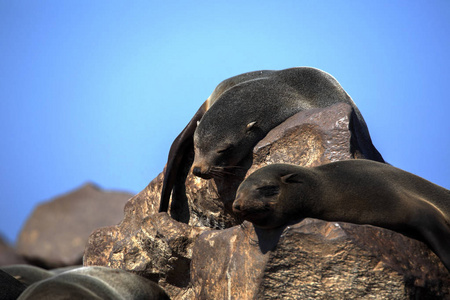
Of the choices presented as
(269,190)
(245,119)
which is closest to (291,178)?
(269,190)

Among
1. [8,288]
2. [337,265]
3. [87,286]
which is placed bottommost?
[8,288]

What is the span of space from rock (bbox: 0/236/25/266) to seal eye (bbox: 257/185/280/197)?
10.9 metres

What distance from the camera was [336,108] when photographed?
5.21 metres

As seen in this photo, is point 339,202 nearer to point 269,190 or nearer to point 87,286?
point 269,190

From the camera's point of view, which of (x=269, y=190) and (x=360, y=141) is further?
Result: (x=360, y=141)

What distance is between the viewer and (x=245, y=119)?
18.9 feet

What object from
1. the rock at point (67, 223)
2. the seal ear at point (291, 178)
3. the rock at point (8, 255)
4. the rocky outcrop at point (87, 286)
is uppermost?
the seal ear at point (291, 178)

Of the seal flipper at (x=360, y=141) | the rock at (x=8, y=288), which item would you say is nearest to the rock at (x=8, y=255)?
the rock at (x=8, y=288)

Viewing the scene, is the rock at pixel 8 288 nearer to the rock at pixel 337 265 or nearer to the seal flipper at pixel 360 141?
the rock at pixel 337 265

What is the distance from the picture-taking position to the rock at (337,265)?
371 centimetres

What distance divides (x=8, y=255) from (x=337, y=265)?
11.7m

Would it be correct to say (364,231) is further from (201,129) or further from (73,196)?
(73,196)

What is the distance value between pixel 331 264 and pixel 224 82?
13.4 feet

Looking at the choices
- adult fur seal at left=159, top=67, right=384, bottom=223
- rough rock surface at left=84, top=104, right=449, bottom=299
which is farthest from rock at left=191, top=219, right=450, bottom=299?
adult fur seal at left=159, top=67, right=384, bottom=223
